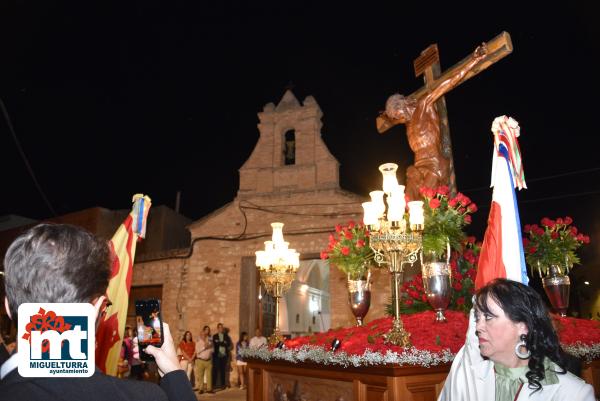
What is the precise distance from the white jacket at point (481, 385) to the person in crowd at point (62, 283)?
1.43m

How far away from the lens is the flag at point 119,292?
3.51m

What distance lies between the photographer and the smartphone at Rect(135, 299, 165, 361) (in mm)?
1436

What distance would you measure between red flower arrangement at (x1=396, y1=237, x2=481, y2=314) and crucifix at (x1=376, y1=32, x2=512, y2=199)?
3.00ft

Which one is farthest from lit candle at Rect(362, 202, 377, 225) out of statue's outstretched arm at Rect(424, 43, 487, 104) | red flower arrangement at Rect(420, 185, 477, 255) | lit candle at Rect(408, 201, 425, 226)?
statue's outstretched arm at Rect(424, 43, 487, 104)

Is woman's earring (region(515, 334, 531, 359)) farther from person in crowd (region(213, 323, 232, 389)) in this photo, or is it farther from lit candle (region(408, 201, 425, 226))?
person in crowd (region(213, 323, 232, 389))

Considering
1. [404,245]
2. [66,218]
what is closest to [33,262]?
[404,245]

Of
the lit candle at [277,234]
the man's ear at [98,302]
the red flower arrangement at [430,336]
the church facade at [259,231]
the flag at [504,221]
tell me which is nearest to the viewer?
the man's ear at [98,302]

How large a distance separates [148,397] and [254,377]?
4593mm

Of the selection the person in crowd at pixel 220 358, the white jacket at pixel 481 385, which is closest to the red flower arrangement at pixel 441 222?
the white jacket at pixel 481 385

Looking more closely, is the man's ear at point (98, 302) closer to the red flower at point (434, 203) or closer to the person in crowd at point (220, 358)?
the red flower at point (434, 203)

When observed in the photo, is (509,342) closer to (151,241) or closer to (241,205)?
(241,205)

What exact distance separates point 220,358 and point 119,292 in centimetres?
799

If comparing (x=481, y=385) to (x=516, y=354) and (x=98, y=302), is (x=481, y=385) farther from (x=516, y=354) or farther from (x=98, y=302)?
(x=98, y=302)

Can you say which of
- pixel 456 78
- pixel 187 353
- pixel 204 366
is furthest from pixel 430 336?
pixel 204 366
